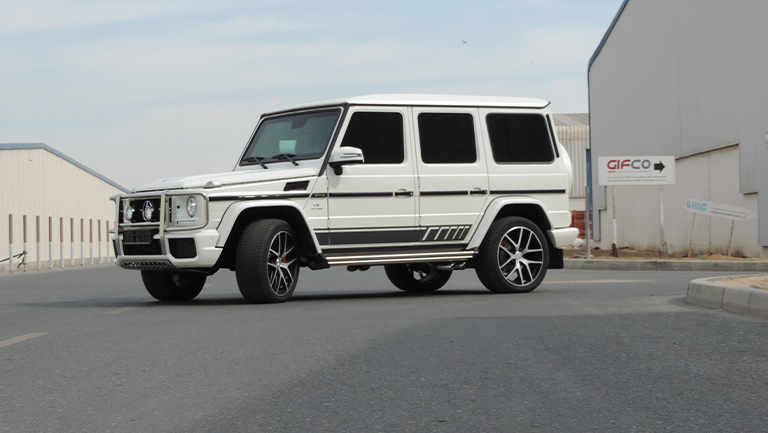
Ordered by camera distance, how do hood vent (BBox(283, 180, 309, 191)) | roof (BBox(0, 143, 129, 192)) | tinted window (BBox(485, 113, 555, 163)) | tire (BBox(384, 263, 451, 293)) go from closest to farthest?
hood vent (BBox(283, 180, 309, 191)) → tinted window (BBox(485, 113, 555, 163)) → tire (BBox(384, 263, 451, 293)) → roof (BBox(0, 143, 129, 192))

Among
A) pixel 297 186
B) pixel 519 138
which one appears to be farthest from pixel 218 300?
pixel 519 138

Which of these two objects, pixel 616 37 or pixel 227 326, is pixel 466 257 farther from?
pixel 616 37

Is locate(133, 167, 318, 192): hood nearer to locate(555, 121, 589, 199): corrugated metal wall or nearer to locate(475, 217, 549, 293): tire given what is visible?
locate(475, 217, 549, 293): tire

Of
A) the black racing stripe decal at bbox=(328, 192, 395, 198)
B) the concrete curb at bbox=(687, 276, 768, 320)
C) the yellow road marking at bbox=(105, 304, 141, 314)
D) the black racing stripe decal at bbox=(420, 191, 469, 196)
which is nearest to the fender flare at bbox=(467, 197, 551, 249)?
the black racing stripe decal at bbox=(420, 191, 469, 196)

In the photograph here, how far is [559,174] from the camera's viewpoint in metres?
Answer: 12.2

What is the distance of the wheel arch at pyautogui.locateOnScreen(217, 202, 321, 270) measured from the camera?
10.1m

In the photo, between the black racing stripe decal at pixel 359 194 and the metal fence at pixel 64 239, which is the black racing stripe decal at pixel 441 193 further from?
the metal fence at pixel 64 239

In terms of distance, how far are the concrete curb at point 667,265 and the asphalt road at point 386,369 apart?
11.3 metres

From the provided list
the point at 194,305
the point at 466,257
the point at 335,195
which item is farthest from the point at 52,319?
the point at 466,257

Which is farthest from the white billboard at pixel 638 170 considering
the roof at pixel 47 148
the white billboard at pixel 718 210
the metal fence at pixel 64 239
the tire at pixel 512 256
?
the roof at pixel 47 148

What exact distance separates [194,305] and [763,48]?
17.7 m

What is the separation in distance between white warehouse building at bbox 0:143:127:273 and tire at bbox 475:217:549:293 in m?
28.3

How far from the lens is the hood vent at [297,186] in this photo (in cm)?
1043

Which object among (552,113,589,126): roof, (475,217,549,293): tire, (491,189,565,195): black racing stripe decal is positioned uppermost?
(552,113,589,126): roof
